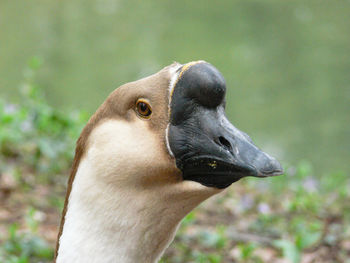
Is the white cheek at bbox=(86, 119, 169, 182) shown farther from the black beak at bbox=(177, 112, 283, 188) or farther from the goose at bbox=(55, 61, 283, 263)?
the black beak at bbox=(177, 112, 283, 188)

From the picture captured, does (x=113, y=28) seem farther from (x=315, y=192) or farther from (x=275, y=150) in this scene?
(x=315, y=192)

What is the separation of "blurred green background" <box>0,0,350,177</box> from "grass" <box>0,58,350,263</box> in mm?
2974

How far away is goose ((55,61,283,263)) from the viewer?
2.11m

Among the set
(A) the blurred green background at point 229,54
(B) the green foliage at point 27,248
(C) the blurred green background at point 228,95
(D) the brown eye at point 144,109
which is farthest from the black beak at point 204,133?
(A) the blurred green background at point 229,54

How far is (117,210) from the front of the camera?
222cm

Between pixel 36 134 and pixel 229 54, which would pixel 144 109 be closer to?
pixel 36 134

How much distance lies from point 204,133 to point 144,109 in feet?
0.94

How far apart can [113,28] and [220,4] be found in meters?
4.25

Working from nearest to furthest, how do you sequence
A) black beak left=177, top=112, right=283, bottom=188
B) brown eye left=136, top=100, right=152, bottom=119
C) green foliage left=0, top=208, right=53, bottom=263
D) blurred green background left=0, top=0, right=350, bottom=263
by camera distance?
black beak left=177, top=112, right=283, bottom=188, brown eye left=136, top=100, right=152, bottom=119, green foliage left=0, top=208, right=53, bottom=263, blurred green background left=0, top=0, right=350, bottom=263

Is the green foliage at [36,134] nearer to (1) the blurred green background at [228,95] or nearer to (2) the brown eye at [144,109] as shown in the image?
(1) the blurred green background at [228,95]

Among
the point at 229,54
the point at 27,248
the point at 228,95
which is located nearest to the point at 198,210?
the point at 27,248

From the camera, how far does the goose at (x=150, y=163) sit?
2111mm

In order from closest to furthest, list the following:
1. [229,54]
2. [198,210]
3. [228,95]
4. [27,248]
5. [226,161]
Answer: [226,161] < [27,248] < [198,210] < [228,95] < [229,54]

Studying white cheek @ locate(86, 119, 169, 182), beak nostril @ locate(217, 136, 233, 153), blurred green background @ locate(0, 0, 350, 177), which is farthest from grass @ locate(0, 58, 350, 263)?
blurred green background @ locate(0, 0, 350, 177)
